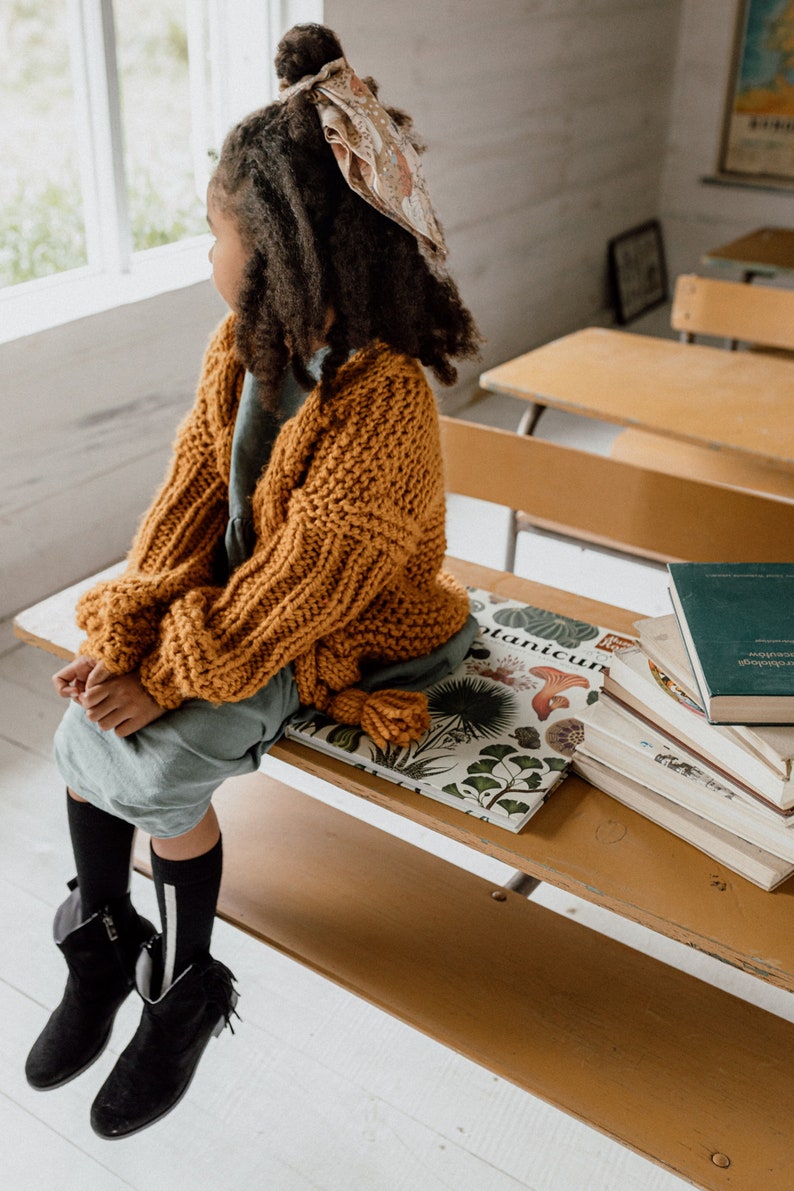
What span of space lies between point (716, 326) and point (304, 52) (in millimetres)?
1834

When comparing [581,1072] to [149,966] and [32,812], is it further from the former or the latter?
[32,812]

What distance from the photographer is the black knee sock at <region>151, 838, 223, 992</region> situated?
129 centimetres

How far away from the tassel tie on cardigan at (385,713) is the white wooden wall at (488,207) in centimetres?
129

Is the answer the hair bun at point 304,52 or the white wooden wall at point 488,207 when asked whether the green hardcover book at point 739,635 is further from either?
the white wooden wall at point 488,207

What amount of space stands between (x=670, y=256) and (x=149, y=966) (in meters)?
4.51

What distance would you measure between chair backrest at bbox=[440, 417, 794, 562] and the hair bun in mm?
713

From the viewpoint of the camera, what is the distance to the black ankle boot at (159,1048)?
1277 mm

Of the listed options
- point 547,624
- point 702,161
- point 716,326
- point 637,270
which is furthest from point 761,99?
point 547,624

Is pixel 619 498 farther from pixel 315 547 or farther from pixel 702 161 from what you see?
pixel 702 161

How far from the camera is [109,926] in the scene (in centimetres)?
137

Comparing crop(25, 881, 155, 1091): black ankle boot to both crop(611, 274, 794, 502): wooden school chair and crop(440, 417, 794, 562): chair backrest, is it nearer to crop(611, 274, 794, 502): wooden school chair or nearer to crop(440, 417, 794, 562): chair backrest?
crop(440, 417, 794, 562): chair backrest

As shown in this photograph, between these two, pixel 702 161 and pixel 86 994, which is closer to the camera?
pixel 86 994

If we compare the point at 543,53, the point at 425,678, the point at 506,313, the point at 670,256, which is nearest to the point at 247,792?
the point at 425,678

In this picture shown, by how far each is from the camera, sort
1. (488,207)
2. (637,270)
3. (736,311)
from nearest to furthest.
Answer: (736,311) → (488,207) → (637,270)
